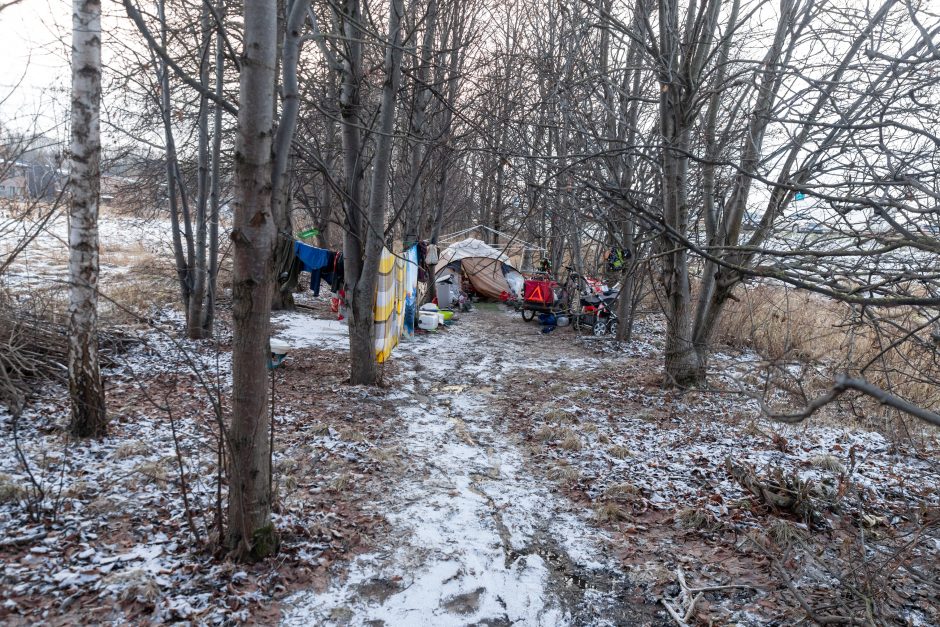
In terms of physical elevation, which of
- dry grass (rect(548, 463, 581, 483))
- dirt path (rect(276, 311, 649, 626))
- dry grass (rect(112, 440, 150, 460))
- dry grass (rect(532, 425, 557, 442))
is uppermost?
dry grass (rect(112, 440, 150, 460))

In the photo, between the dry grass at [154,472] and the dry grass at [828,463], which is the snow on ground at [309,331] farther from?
the dry grass at [828,463]

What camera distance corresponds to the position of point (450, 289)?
15.7m

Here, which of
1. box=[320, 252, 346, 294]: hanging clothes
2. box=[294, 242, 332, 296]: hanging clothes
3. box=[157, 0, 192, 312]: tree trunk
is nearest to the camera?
box=[157, 0, 192, 312]: tree trunk

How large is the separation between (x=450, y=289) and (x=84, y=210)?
1171cm

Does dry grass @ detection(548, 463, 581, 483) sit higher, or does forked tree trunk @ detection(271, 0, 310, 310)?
forked tree trunk @ detection(271, 0, 310, 310)

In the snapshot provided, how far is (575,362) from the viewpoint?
10.1 metres

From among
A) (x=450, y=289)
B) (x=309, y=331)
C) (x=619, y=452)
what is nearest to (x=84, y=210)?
(x=619, y=452)

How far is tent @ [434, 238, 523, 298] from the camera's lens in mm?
16641

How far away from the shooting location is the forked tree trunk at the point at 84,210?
13.6 ft

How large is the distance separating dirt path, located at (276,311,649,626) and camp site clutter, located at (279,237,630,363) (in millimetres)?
1599

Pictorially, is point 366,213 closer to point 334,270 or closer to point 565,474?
point 334,270

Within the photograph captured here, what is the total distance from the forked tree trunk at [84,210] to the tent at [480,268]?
11.9 metres

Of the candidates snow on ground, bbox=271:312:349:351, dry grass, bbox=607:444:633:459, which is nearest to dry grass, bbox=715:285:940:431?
dry grass, bbox=607:444:633:459

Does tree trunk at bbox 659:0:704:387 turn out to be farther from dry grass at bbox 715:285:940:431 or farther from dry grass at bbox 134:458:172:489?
dry grass at bbox 134:458:172:489
